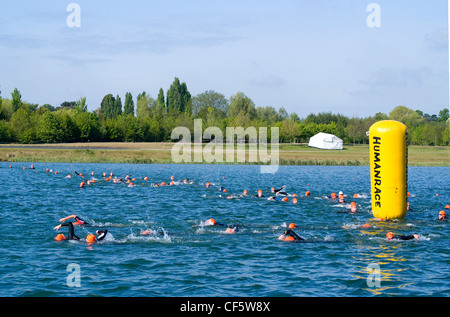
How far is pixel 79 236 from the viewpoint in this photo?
22703 millimetres

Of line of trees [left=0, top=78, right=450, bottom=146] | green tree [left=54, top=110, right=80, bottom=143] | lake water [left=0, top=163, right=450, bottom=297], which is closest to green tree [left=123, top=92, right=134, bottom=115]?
line of trees [left=0, top=78, right=450, bottom=146]

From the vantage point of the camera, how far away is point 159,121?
139500 millimetres

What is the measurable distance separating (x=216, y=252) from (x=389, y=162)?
9.85m

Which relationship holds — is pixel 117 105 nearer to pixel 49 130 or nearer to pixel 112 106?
pixel 112 106

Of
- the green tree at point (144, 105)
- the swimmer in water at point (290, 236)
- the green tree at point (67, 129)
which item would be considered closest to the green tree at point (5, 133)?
the green tree at point (67, 129)

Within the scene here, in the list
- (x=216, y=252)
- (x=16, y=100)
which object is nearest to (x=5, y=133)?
(x=16, y=100)

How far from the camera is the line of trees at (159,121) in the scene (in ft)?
385

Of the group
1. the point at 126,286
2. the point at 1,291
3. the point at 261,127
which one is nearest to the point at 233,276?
the point at 126,286

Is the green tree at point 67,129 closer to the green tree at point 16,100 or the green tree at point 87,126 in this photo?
the green tree at point 87,126

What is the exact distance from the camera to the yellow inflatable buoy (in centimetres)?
2373

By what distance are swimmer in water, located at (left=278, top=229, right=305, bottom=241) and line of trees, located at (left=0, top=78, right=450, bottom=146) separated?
103407mm

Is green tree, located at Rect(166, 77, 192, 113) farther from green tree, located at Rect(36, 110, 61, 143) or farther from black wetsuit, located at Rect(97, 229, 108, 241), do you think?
black wetsuit, located at Rect(97, 229, 108, 241)

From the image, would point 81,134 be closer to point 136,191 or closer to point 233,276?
point 136,191

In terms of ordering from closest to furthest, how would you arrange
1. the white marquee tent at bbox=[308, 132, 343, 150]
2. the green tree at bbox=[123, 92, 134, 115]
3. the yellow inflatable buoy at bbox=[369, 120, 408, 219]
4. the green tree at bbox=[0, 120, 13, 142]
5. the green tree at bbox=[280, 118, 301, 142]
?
the yellow inflatable buoy at bbox=[369, 120, 408, 219], the green tree at bbox=[0, 120, 13, 142], the white marquee tent at bbox=[308, 132, 343, 150], the green tree at bbox=[280, 118, 301, 142], the green tree at bbox=[123, 92, 134, 115]
